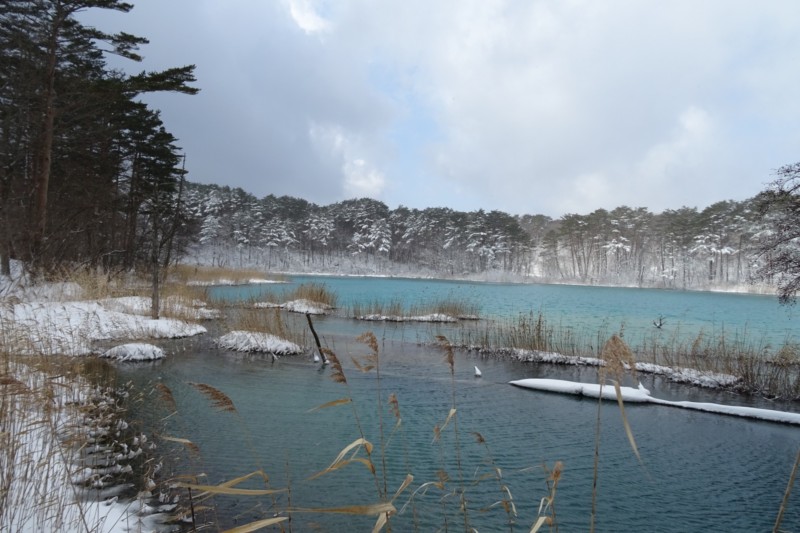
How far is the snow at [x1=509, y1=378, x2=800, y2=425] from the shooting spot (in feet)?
26.3

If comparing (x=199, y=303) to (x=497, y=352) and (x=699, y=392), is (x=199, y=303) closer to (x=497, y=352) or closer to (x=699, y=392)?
(x=497, y=352)

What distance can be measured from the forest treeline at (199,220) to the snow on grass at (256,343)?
288 cm

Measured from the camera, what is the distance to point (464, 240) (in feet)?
238

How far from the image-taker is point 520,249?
228 ft

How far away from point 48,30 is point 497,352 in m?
17.5

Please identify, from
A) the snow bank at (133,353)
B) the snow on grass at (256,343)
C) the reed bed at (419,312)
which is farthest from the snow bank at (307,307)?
the snow bank at (133,353)

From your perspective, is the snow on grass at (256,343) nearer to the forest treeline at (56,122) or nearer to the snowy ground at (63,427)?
the snowy ground at (63,427)

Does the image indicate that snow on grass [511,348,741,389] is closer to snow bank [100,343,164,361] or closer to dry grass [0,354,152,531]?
dry grass [0,354,152,531]

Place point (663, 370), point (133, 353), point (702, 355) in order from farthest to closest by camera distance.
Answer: point (702, 355) < point (663, 370) < point (133, 353)

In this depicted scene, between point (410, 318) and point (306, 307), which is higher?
point (306, 307)

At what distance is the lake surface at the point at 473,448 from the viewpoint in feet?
15.1

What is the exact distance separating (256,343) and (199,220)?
48751 millimetres

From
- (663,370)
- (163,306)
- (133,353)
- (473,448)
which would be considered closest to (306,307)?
(163,306)

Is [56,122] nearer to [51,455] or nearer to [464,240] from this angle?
[51,455]
